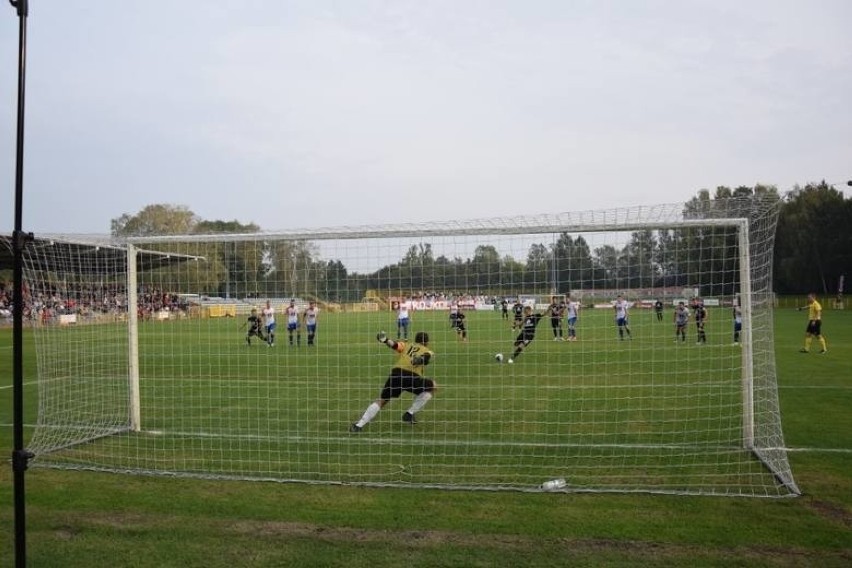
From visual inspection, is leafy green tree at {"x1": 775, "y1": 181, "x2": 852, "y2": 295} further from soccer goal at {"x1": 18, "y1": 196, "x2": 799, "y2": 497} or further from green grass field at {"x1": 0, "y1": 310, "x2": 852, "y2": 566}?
soccer goal at {"x1": 18, "y1": 196, "x2": 799, "y2": 497}

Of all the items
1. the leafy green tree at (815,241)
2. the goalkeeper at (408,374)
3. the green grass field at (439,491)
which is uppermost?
the leafy green tree at (815,241)

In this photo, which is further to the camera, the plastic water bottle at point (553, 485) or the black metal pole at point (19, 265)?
the plastic water bottle at point (553, 485)

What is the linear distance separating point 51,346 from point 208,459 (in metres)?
4.32

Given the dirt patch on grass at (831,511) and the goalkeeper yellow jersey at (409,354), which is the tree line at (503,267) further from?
the dirt patch on grass at (831,511)

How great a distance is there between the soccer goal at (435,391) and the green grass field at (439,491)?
0.24 feet

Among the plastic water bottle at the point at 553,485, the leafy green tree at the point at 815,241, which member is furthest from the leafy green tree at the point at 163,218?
the plastic water bottle at the point at 553,485

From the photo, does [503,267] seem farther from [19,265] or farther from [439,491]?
[19,265]

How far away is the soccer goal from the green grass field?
7cm

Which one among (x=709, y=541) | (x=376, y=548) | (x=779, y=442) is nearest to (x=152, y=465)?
(x=376, y=548)

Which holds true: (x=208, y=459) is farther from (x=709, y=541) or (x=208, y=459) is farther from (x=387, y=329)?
(x=709, y=541)

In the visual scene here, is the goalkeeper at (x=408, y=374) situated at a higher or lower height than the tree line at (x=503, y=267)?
lower

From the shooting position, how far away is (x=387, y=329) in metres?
12.0

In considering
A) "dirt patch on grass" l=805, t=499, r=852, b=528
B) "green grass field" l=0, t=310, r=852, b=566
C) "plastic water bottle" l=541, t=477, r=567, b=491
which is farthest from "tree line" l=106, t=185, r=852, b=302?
"dirt patch on grass" l=805, t=499, r=852, b=528

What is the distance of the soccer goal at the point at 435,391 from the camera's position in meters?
7.97
